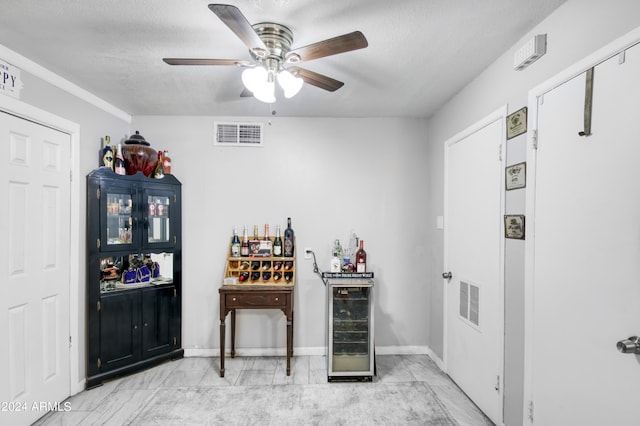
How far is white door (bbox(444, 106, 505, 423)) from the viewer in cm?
208

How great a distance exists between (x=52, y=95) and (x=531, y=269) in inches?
141

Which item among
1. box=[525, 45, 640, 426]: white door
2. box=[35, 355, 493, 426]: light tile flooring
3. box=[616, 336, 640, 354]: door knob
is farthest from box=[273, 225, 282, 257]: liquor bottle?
box=[616, 336, 640, 354]: door knob

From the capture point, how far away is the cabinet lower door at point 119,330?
264 cm

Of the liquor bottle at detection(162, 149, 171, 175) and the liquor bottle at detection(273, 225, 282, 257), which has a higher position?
the liquor bottle at detection(162, 149, 171, 175)

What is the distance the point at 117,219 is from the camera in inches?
109

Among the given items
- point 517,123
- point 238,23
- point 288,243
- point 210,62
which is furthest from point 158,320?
point 517,123

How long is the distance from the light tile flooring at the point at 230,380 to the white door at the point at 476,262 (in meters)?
0.17

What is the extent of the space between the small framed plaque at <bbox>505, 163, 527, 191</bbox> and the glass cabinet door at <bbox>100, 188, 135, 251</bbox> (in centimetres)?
316

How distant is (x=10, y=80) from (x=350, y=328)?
320 centimetres

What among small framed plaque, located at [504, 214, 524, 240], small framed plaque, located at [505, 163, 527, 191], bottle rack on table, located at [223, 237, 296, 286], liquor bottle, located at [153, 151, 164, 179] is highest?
liquor bottle, located at [153, 151, 164, 179]

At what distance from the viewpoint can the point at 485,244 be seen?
223cm

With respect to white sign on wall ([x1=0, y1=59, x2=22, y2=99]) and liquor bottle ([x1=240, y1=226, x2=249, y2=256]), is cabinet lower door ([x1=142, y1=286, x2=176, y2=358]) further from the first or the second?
white sign on wall ([x1=0, y1=59, x2=22, y2=99])

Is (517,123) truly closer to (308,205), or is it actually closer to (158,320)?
(308,205)

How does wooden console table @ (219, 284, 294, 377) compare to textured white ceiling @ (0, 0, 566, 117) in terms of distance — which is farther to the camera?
wooden console table @ (219, 284, 294, 377)
